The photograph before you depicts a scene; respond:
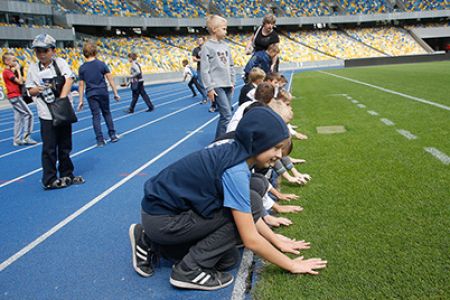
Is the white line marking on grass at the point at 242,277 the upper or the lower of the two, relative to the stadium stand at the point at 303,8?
lower

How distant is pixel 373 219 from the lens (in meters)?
Answer: 3.18

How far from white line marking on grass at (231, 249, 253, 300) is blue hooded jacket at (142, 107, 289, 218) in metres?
0.53

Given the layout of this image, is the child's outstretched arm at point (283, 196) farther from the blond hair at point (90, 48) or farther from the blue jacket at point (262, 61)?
the blond hair at point (90, 48)

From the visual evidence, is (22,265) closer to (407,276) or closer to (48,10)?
(407,276)

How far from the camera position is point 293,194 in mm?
3959

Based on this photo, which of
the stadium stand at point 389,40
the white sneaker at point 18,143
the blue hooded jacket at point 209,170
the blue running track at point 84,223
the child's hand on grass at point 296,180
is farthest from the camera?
the stadium stand at point 389,40

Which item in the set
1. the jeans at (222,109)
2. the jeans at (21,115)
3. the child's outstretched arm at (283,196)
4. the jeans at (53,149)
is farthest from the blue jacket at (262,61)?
the jeans at (21,115)

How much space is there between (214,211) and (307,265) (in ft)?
2.37

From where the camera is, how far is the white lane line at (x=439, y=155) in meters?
4.54

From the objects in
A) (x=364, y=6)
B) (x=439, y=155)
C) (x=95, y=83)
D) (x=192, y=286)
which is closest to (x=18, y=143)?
(x=95, y=83)

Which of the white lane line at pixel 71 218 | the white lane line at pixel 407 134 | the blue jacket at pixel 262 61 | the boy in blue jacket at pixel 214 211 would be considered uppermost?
the blue jacket at pixel 262 61

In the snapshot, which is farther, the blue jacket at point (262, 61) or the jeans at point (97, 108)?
the jeans at point (97, 108)

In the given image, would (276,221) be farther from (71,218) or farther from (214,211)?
(71,218)

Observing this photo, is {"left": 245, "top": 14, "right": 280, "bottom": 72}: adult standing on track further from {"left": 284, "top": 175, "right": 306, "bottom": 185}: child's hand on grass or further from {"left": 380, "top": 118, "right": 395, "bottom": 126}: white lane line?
{"left": 284, "top": 175, "right": 306, "bottom": 185}: child's hand on grass
